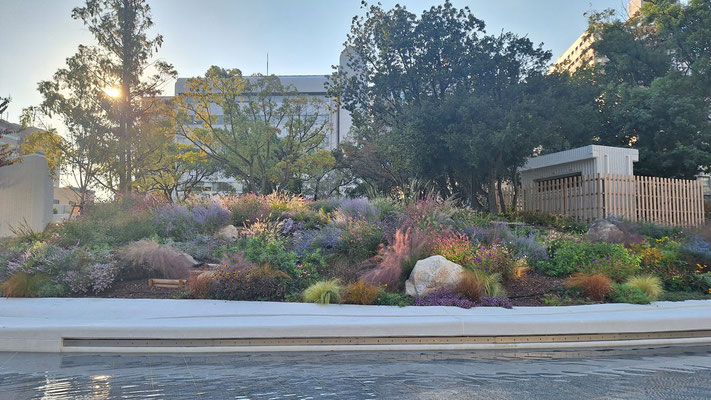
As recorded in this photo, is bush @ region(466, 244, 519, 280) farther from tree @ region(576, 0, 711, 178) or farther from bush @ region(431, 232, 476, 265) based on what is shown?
tree @ region(576, 0, 711, 178)

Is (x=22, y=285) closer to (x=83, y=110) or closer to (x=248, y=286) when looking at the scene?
(x=248, y=286)

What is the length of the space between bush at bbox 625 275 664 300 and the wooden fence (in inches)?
403

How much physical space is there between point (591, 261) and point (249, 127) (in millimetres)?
21523

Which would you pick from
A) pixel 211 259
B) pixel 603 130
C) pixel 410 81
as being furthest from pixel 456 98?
pixel 211 259

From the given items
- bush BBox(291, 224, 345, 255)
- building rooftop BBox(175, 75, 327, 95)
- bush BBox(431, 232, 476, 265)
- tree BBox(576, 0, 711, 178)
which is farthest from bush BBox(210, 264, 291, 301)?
building rooftop BBox(175, 75, 327, 95)

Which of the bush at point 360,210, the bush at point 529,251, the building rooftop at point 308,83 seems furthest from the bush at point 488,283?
the building rooftop at point 308,83

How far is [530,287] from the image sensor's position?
28.9ft

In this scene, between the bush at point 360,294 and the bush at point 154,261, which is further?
the bush at point 154,261

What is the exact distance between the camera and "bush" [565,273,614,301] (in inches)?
324

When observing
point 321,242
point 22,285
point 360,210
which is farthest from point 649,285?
point 22,285

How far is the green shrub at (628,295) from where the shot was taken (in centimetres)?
795

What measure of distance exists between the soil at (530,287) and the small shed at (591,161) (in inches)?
454

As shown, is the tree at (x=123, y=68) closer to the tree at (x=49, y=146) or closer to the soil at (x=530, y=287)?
the tree at (x=49, y=146)

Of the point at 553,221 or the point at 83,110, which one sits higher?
the point at 83,110
